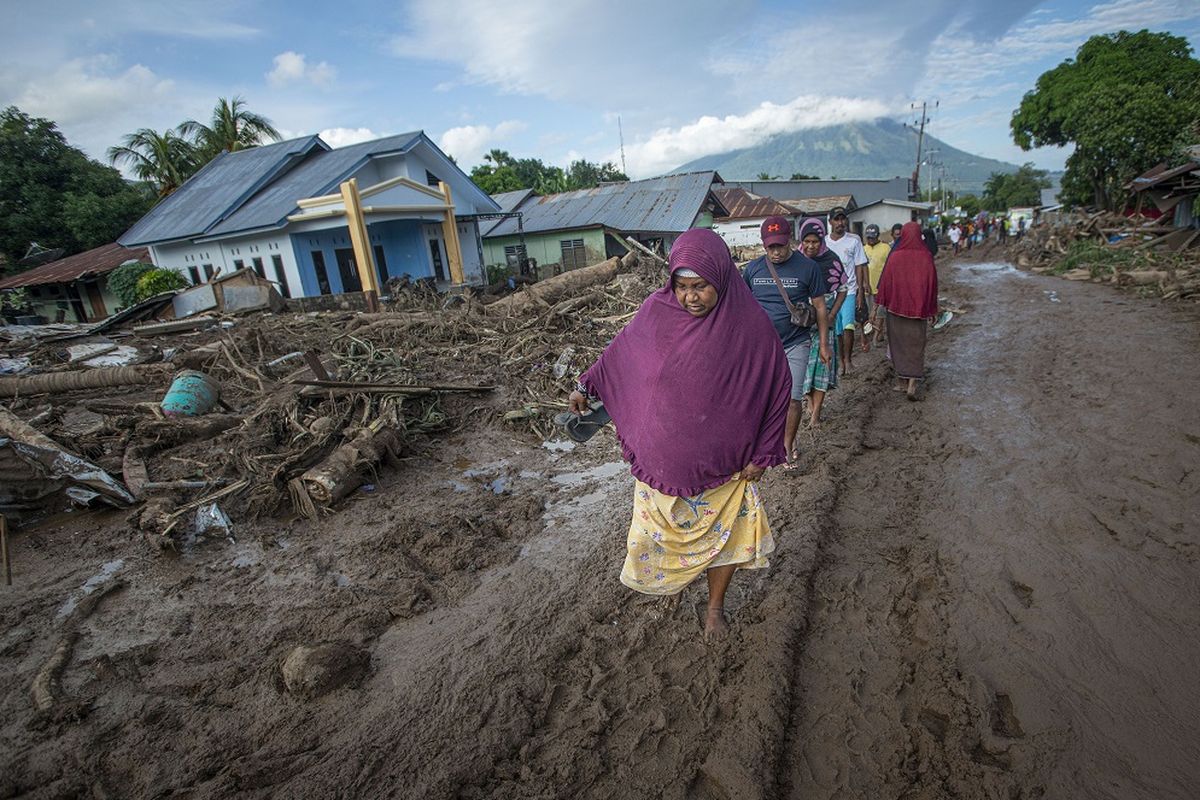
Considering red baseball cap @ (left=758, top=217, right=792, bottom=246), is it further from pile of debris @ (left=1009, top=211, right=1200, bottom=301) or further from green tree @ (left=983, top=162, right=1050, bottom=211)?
green tree @ (left=983, top=162, right=1050, bottom=211)

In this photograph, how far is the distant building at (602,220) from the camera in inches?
880

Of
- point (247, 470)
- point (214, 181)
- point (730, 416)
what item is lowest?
point (247, 470)

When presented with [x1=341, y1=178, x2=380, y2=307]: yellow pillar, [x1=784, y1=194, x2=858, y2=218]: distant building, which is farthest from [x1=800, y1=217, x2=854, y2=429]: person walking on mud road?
[x1=784, y1=194, x2=858, y2=218]: distant building

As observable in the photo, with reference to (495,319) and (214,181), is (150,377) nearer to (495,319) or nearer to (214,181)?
(495,319)

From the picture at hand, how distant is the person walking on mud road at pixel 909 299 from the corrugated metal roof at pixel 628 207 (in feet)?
52.5

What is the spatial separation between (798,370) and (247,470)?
446cm

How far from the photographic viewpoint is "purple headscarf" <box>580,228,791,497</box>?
2.32 meters

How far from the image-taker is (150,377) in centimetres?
763

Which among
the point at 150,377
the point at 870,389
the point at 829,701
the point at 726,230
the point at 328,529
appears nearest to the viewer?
the point at 829,701

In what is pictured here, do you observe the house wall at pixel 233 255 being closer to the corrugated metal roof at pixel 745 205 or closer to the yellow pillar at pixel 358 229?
the yellow pillar at pixel 358 229

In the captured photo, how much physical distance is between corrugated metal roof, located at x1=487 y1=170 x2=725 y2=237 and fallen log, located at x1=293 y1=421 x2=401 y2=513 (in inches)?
711

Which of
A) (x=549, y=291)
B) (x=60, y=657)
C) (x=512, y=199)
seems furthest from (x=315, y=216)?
(x=60, y=657)

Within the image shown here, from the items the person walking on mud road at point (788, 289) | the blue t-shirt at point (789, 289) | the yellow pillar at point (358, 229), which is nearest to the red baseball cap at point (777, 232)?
the person walking on mud road at point (788, 289)

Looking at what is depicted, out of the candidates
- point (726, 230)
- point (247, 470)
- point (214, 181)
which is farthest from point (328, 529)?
point (726, 230)
